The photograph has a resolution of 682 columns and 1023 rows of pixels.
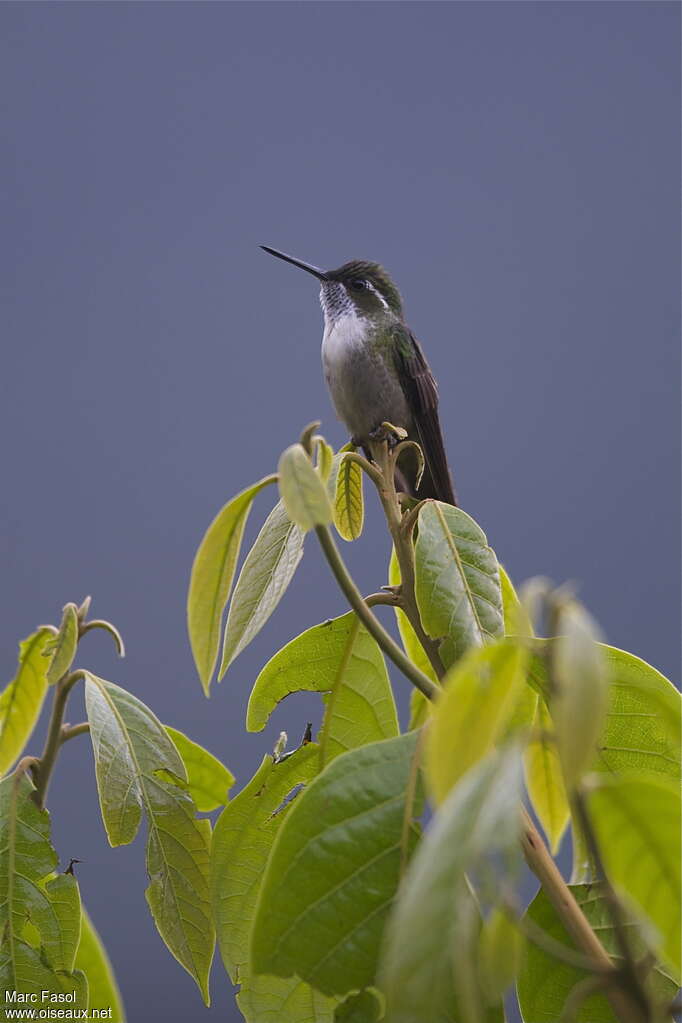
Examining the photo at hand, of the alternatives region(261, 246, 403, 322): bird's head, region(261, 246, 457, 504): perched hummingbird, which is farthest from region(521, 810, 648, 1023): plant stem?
region(261, 246, 403, 322): bird's head

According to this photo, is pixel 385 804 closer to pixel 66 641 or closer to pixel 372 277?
pixel 66 641

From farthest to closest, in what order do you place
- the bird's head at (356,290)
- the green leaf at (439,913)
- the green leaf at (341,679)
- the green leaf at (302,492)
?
the bird's head at (356,290) < the green leaf at (341,679) < the green leaf at (302,492) < the green leaf at (439,913)

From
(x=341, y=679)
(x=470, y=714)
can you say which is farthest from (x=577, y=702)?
(x=341, y=679)

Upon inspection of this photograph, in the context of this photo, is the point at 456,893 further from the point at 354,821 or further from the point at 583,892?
the point at 583,892

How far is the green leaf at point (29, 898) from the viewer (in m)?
0.54

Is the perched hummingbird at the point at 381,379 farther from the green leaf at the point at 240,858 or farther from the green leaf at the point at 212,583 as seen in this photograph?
A: the green leaf at the point at 212,583

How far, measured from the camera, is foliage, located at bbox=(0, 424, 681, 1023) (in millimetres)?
244

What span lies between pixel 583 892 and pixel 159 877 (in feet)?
0.76

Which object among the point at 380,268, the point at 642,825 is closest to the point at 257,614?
the point at 642,825

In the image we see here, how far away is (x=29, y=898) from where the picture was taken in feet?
1.84

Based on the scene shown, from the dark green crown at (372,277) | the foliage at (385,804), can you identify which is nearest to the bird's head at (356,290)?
the dark green crown at (372,277)

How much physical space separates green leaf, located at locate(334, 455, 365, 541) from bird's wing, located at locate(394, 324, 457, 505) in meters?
0.54

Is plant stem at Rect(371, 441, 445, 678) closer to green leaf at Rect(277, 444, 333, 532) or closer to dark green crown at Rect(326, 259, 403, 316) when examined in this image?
green leaf at Rect(277, 444, 333, 532)

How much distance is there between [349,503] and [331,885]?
11.6 inches
